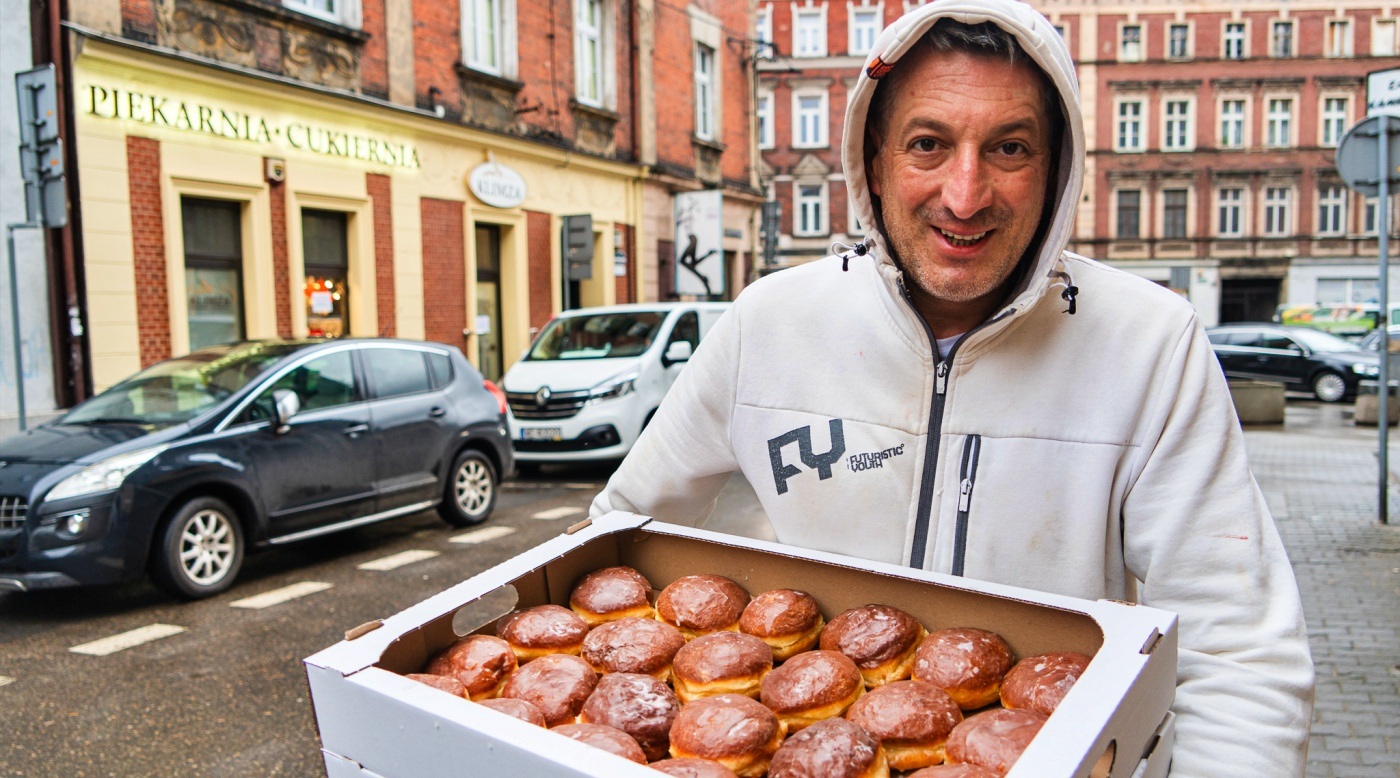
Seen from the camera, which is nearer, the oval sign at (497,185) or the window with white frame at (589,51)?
the oval sign at (497,185)

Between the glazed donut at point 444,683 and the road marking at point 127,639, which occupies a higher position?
the glazed donut at point 444,683

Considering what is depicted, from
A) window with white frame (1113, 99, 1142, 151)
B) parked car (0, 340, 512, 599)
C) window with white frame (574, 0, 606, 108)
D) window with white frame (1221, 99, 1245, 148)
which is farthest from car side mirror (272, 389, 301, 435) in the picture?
window with white frame (1221, 99, 1245, 148)

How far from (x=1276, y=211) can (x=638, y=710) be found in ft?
161

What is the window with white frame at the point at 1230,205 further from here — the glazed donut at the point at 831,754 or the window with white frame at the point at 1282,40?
the glazed donut at the point at 831,754

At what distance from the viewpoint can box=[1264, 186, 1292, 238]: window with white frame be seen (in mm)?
43000

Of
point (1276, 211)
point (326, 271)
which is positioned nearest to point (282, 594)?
point (326, 271)

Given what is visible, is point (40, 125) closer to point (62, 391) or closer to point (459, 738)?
point (62, 391)

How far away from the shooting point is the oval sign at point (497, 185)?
1672cm

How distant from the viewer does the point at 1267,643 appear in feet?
4.62

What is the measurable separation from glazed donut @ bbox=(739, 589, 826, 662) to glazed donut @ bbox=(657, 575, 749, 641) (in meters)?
0.03

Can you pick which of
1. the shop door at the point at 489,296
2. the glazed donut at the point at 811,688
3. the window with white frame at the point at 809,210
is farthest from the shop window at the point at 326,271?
the window with white frame at the point at 809,210

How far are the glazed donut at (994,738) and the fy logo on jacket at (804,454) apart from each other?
0.64 meters

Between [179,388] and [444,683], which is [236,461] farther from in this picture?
[444,683]

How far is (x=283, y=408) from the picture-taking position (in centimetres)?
673
